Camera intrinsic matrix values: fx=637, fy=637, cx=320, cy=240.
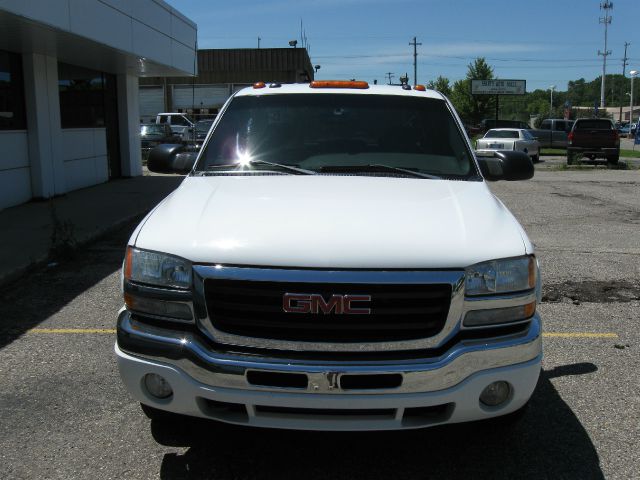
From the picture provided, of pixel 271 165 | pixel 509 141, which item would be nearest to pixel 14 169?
pixel 271 165

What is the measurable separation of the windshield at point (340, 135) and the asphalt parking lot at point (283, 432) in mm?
1558

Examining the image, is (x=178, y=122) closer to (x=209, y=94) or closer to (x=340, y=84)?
(x=209, y=94)

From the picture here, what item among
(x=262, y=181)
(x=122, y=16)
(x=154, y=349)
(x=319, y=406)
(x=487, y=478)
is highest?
(x=122, y=16)

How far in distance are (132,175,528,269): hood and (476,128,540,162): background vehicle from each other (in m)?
22.6

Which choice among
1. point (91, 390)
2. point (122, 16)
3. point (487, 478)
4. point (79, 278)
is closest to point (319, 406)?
point (487, 478)

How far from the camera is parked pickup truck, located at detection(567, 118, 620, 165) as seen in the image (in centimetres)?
2522

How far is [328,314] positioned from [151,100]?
44450 mm

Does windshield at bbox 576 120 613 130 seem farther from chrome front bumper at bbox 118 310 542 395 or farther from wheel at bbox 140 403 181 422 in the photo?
wheel at bbox 140 403 181 422

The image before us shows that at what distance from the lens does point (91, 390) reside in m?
4.03

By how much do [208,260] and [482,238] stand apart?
1.23 metres

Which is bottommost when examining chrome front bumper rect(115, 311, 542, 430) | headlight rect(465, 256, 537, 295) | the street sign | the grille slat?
chrome front bumper rect(115, 311, 542, 430)

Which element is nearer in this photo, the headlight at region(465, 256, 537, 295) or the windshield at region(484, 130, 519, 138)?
the headlight at region(465, 256, 537, 295)

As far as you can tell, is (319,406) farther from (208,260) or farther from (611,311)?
(611,311)

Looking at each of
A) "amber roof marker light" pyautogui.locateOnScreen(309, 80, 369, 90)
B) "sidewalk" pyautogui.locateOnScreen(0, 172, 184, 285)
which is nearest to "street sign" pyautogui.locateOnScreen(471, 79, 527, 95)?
"sidewalk" pyautogui.locateOnScreen(0, 172, 184, 285)
